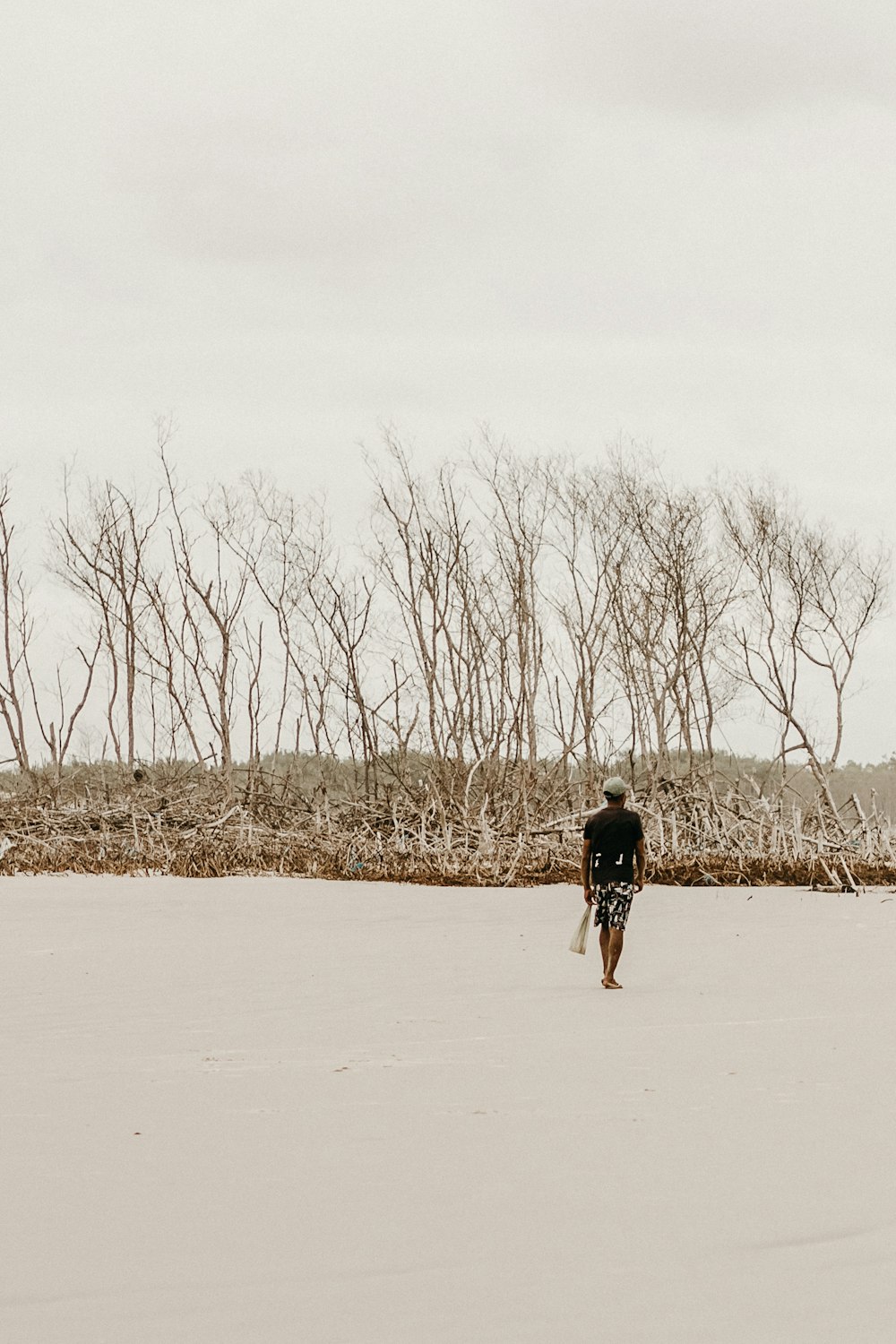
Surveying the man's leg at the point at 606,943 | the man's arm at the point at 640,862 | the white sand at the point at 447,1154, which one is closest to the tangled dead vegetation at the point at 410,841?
the man's arm at the point at 640,862

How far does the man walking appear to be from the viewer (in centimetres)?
1010

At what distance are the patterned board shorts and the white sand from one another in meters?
0.52

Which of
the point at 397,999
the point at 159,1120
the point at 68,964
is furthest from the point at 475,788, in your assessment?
the point at 159,1120

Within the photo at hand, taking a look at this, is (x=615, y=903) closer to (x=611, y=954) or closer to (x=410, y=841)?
(x=611, y=954)

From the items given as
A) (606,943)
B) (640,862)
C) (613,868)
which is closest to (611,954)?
(606,943)

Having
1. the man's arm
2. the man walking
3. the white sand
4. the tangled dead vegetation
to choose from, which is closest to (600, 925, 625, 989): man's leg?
the man walking

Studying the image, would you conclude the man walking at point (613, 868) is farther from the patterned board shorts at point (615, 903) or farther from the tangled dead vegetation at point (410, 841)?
the tangled dead vegetation at point (410, 841)

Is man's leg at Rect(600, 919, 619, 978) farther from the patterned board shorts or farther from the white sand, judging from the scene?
the white sand

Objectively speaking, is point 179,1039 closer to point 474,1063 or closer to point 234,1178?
point 474,1063

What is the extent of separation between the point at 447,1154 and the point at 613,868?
16.5 feet

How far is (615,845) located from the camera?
10.1 meters

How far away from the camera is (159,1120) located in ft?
19.1

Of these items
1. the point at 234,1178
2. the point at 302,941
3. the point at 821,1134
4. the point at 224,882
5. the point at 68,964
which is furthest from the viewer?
the point at 224,882

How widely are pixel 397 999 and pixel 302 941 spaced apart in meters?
4.02
